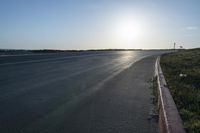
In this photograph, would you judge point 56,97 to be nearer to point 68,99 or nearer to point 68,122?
point 68,99

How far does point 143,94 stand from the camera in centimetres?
970

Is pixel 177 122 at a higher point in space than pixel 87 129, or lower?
higher

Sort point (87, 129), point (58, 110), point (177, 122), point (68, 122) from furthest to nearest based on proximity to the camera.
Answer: point (58, 110)
point (68, 122)
point (87, 129)
point (177, 122)

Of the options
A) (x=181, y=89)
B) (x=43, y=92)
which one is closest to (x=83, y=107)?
(x=43, y=92)

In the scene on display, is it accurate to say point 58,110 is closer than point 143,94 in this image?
Yes

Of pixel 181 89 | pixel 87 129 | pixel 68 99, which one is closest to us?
pixel 87 129

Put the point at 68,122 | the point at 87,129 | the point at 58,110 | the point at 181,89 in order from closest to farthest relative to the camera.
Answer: the point at 87,129, the point at 68,122, the point at 58,110, the point at 181,89

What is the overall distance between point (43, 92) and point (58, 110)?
9.19ft

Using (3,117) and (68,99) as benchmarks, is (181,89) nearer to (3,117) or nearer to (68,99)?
(68,99)

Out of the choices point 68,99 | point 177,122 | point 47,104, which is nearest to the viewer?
point 177,122

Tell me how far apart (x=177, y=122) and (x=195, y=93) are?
4.12m

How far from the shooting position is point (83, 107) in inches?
289

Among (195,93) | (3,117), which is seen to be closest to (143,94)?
(195,93)

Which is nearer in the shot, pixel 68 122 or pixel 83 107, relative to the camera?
pixel 68 122
